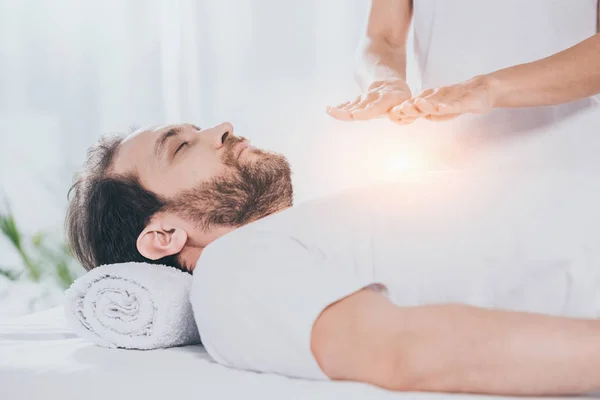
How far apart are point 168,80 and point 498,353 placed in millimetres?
2822

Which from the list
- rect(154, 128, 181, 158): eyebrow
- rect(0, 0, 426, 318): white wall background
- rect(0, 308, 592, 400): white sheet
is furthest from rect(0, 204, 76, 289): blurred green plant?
rect(0, 308, 592, 400): white sheet

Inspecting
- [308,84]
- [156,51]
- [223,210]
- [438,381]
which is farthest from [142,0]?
[438,381]

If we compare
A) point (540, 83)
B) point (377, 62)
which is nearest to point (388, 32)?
point (377, 62)

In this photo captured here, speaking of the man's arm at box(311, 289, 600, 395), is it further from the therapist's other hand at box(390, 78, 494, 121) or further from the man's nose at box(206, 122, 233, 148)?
the man's nose at box(206, 122, 233, 148)

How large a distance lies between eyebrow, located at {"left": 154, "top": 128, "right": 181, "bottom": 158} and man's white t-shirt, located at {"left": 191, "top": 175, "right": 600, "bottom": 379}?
19.4 inches

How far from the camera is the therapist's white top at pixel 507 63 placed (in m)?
1.74

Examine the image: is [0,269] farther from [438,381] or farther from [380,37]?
[438,381]

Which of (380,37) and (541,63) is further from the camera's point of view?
(380,37)

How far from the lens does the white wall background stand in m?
3.20

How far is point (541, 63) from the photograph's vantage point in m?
1.53

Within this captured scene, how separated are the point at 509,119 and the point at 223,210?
0.78 m

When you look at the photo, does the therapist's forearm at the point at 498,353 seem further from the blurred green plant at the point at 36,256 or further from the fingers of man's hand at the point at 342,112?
the blurred green plant at the point at 36,256

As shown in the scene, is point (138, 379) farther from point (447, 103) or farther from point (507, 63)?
point (507, 63)

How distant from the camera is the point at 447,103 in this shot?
1329 millimetres
